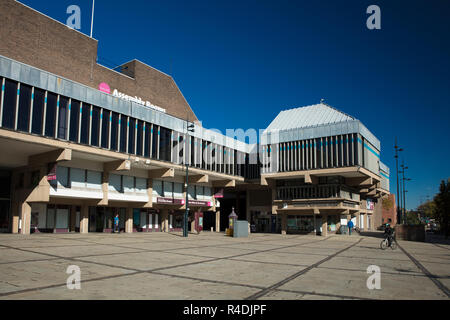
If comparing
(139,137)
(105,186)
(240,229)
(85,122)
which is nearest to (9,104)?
(85,122)

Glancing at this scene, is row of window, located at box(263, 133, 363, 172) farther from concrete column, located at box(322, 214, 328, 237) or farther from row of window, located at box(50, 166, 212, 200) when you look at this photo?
row of window, located at box(50, 166, 212, 200)

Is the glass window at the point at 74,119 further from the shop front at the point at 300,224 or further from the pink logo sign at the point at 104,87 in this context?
the shop front at the point at 300,224

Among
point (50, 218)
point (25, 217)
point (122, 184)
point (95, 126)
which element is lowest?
point (50, 218)

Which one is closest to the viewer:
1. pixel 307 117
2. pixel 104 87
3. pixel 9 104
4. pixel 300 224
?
pixel 9 104

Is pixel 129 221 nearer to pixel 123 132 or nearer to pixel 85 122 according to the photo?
pixel 123 132

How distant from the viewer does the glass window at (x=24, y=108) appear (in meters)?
23.5

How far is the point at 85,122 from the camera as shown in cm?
2783

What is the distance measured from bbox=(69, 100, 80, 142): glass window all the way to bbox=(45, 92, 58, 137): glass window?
140 cm

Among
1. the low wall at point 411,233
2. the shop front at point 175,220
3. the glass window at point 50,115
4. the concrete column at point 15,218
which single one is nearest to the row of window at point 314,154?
the low wall at point 411,233

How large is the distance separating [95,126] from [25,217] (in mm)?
8784

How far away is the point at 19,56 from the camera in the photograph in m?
29.6

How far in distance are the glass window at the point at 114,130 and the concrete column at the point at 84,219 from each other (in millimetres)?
6020
